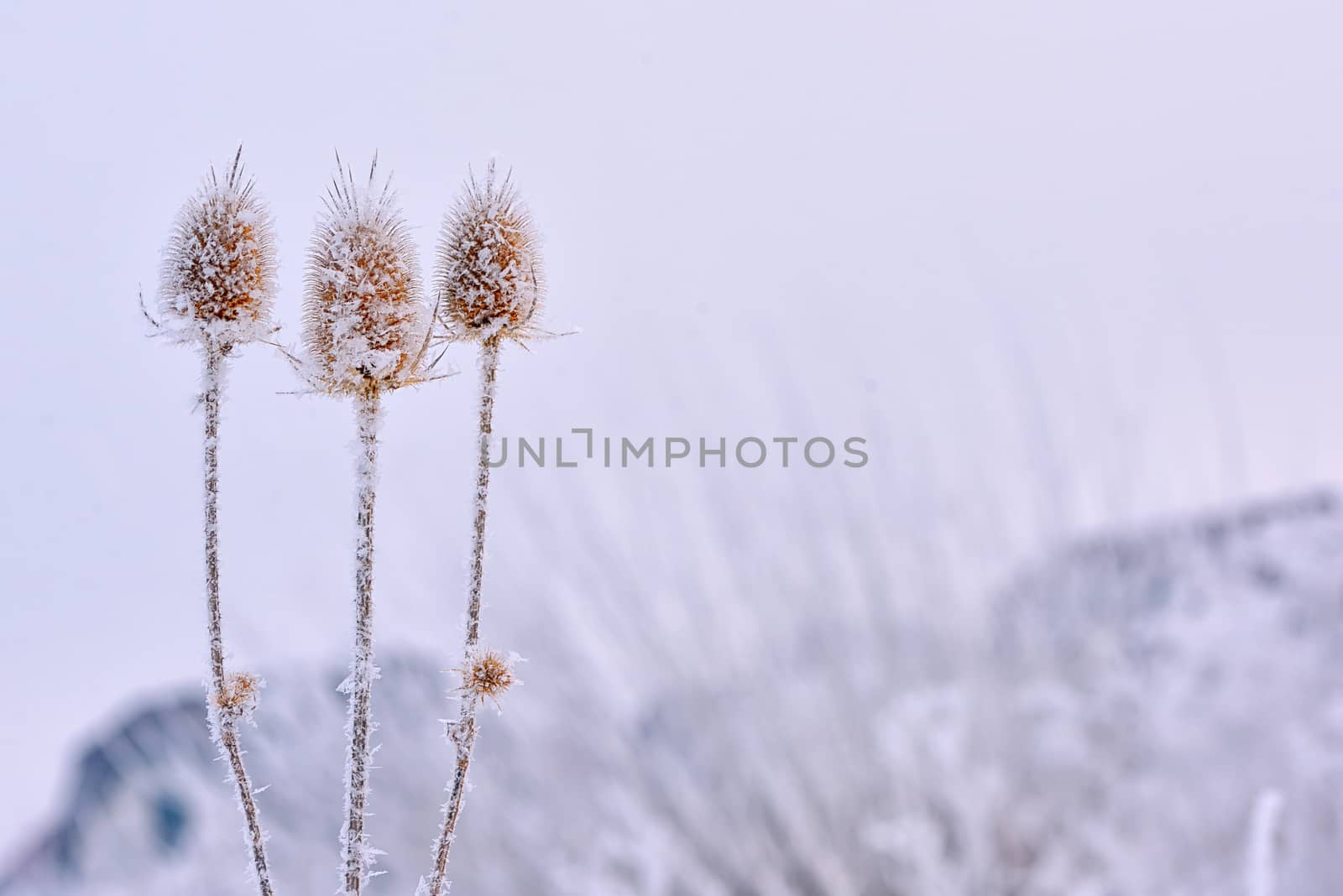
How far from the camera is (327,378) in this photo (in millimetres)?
1958

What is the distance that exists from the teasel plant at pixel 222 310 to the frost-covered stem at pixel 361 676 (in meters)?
0.22

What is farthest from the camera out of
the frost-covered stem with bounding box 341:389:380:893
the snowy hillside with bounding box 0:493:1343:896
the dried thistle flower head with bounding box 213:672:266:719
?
the snowy hillside with bounding box 0:493:1343:896

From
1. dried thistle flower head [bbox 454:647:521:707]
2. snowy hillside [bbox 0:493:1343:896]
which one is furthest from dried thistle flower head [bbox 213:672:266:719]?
snowy hillside [bbox 0:493:1343:896]

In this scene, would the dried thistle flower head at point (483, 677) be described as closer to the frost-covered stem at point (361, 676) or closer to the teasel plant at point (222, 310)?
the frost-covered stem at point (361, 676)

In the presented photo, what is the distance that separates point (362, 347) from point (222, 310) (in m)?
0.34

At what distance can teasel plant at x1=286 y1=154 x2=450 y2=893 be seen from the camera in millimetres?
1880

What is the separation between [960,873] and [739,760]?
8.47ft

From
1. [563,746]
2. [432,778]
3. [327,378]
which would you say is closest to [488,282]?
[327,378]

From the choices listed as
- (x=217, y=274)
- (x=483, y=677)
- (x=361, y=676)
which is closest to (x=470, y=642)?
(x=483, y=677)

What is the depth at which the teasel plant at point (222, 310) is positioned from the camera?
A: 1.97 m

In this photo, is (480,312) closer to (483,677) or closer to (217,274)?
(217,274)

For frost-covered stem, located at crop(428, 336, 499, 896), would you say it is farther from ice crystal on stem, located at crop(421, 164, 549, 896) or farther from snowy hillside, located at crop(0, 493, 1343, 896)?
snowy hillside, located at crop(0, 493, 1343, 896)

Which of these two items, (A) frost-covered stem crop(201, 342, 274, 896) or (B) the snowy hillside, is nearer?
(A) frost-covered stem crop(201, 342, 274, 896)

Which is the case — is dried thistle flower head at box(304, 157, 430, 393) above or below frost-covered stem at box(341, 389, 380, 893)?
above
